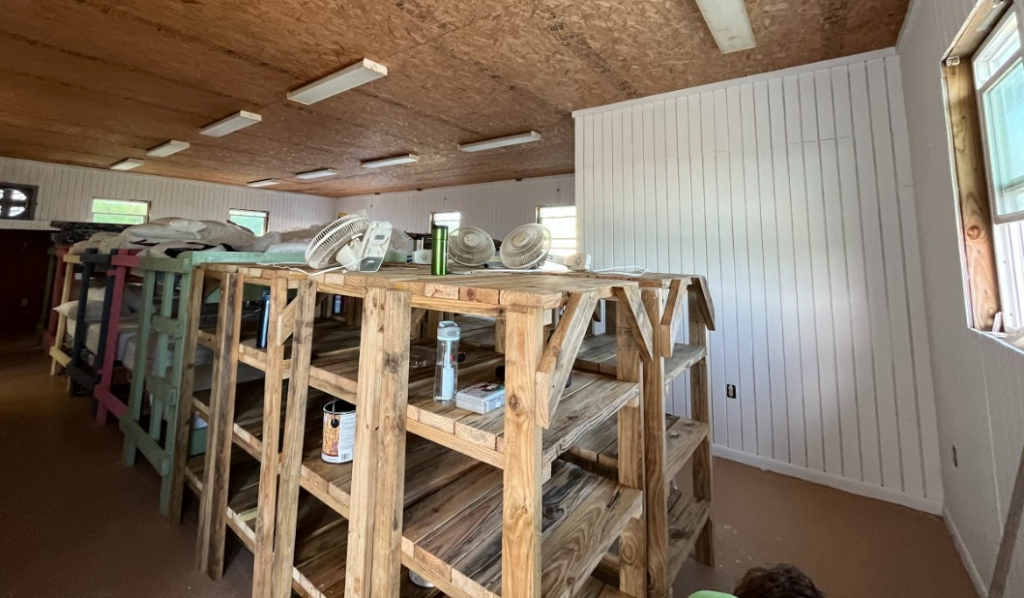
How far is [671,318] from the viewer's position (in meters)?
1.36

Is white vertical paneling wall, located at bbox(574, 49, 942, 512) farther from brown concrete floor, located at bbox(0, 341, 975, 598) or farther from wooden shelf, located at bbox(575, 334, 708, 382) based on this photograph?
wooden shelf, located at bbox(575, 334, 708, 382)

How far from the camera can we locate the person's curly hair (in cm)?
73

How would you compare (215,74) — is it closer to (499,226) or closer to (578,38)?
(578,38)

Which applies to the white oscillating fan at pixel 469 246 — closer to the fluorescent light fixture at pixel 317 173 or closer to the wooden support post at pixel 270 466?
the wooden support post at pixel 270 466

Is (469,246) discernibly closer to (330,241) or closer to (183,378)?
(330,241)

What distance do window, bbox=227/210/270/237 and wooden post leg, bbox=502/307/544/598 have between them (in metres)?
9.28

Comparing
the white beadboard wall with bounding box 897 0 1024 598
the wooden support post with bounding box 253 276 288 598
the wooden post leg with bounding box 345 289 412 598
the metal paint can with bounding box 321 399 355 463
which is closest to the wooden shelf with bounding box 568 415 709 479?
the wooden post leg with bounding box 345 289 412 598

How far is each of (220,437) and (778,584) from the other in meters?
1.98

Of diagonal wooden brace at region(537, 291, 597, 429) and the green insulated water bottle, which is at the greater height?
the green insulated water bottle

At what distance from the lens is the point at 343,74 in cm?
283

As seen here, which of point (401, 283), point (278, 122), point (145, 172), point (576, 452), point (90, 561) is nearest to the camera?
point (401, 283)

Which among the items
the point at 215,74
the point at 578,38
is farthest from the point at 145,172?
the point at 578,38

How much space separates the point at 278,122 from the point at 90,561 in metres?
3.91

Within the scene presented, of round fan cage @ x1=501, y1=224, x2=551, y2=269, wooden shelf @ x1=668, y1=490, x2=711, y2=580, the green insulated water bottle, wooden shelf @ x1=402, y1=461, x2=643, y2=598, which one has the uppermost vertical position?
round fan cage @ x1=501, y1=224, x2=551, y2=269
